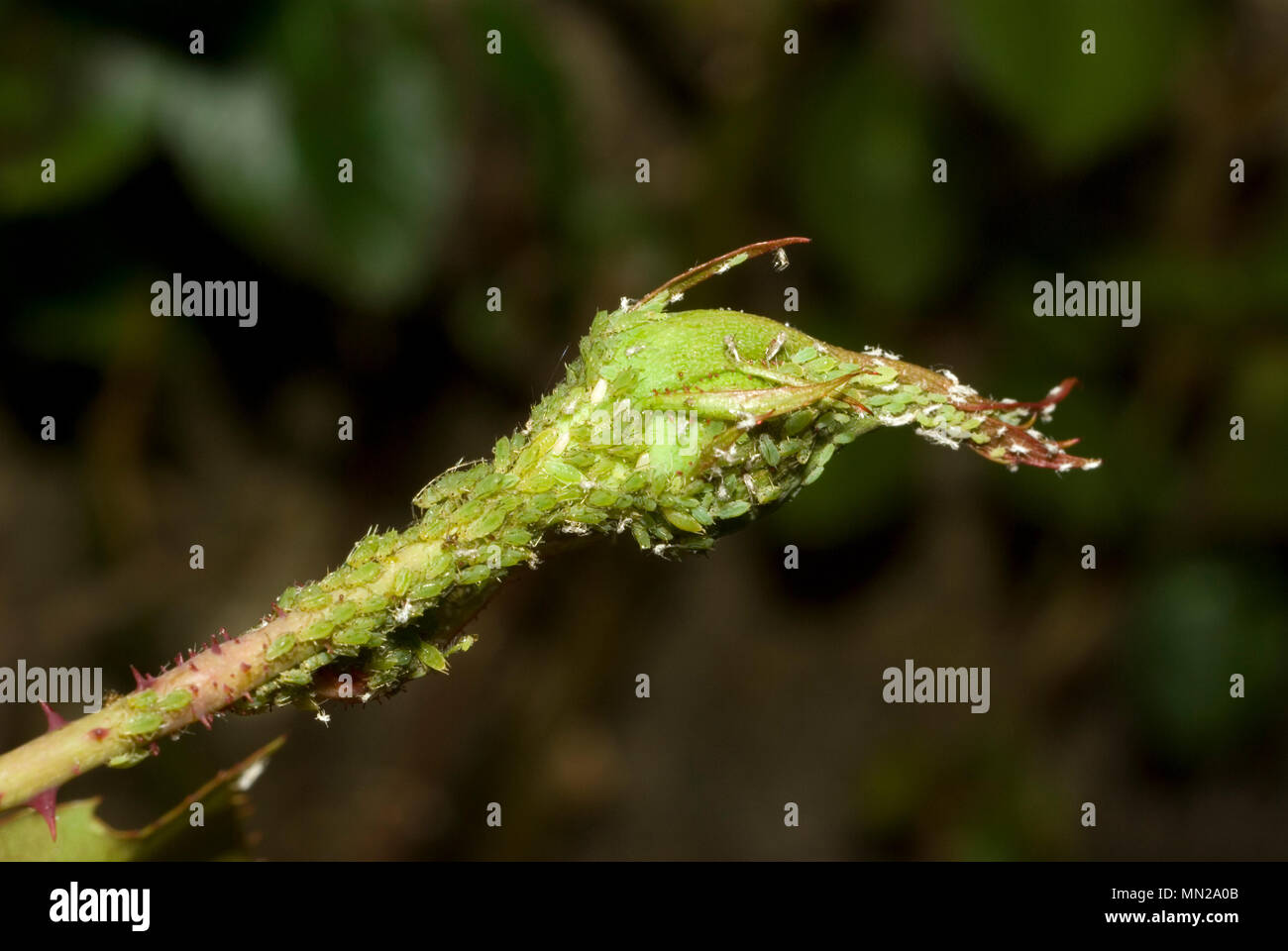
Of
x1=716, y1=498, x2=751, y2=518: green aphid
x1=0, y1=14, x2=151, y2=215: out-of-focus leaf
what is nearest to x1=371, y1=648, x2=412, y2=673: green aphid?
x1=716, y1=498, x2=751, y2=518: green aphid

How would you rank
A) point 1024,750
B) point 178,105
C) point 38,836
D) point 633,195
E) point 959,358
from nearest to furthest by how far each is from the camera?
point 38,836 < point 178,105 < point 633,195 < point 1024,750 < point 959,358

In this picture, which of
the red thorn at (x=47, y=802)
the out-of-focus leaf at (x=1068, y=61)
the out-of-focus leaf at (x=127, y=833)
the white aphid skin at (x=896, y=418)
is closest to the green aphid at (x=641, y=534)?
the white aphid skin at (x=896, y=418)

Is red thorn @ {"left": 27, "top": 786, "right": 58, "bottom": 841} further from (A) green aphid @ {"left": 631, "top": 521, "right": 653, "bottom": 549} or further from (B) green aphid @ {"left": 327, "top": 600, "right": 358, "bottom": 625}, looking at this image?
(A) green aphid @ {"left": 631, "top": 521, "right": 653, "bottom": 549}

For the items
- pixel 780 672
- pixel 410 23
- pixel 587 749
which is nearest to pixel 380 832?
pixel 587 749

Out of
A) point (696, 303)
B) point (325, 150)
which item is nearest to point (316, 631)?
point (325, 150)

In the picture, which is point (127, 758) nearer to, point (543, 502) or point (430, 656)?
point (430, 656)

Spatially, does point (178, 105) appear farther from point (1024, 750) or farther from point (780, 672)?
point (1024, 750)

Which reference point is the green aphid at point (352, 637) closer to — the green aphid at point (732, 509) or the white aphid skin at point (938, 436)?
the green aphid at point (732, 509)
